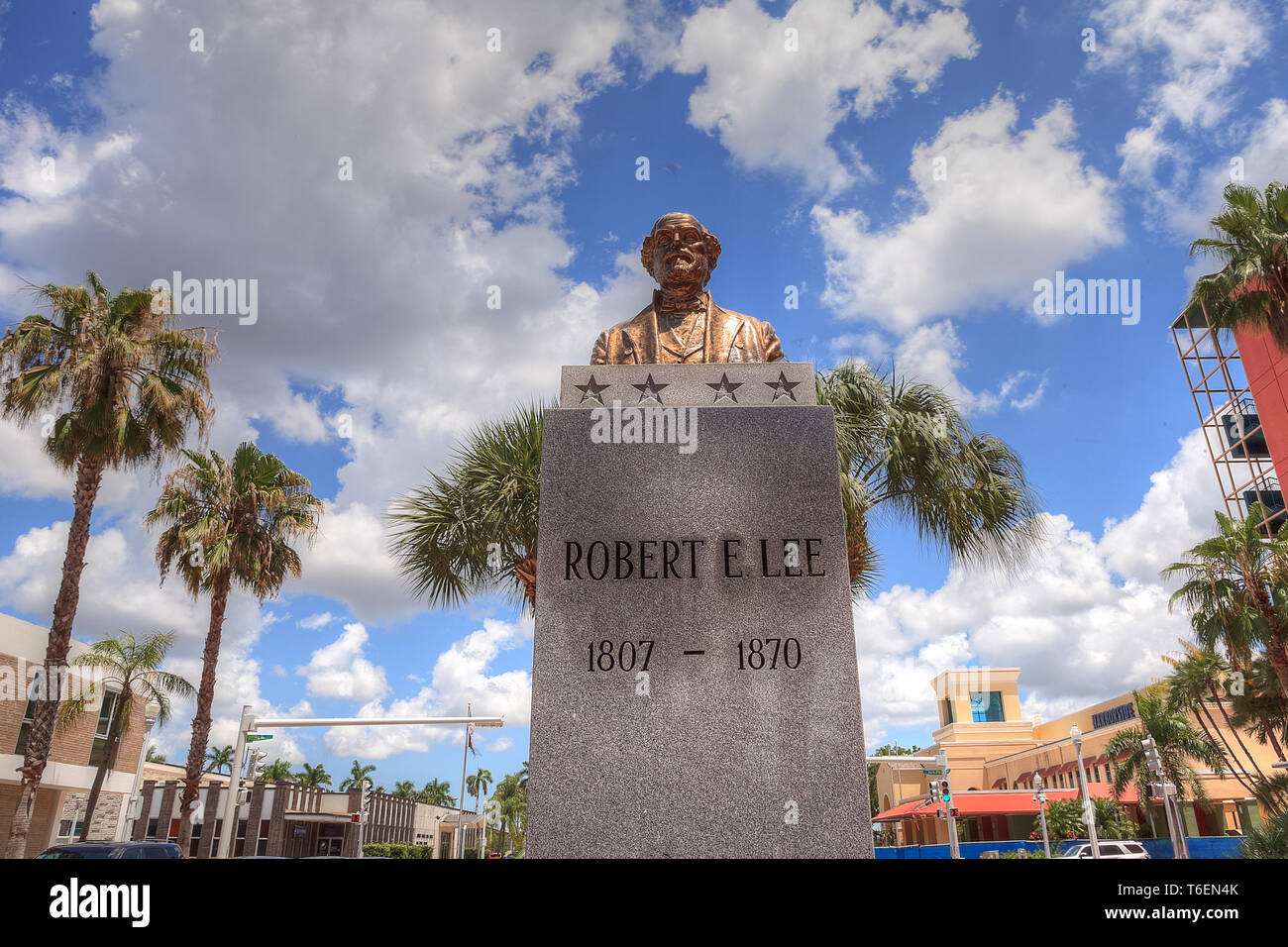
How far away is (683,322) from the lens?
6.38 meters

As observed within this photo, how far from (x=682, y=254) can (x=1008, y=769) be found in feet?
185

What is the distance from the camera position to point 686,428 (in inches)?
206

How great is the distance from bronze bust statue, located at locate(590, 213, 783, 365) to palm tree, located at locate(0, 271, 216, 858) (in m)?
16.2

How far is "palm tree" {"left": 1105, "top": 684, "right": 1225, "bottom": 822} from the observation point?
113ft

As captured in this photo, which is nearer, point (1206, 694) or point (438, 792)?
point (1206, 694)

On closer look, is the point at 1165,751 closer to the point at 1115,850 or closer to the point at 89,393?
the point at 1115,850

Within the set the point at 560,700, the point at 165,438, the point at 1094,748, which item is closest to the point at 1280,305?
the point at 560,700

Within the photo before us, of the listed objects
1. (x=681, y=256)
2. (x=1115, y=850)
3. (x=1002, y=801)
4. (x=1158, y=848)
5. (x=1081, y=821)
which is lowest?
(x=1158, y=848)

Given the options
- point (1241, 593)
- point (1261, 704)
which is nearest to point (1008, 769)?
point (1261, 704)

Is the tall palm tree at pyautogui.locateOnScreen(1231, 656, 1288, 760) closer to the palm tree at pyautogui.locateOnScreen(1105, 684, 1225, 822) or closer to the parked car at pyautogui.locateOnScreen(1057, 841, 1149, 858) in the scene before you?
the palm tree at pyautogui.locateOnScreen(1105, 684, 1225, 822)

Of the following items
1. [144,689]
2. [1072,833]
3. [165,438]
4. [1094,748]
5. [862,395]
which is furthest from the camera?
[1094,748]

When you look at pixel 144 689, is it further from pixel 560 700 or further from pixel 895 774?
pixel 895 774
